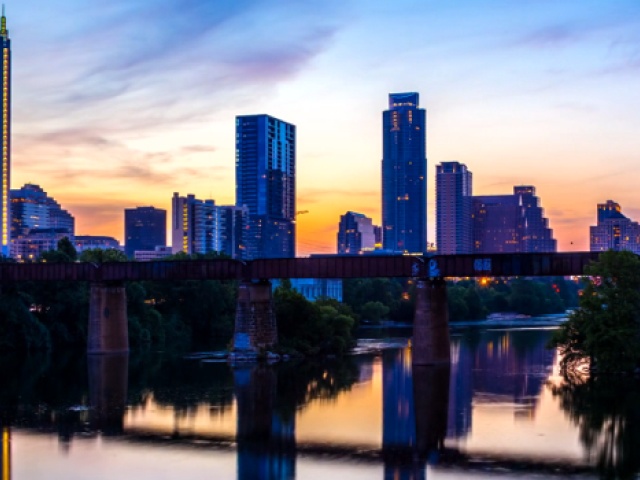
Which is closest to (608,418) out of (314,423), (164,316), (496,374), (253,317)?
(314,423)

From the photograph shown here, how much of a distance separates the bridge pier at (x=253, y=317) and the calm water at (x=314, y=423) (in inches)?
169

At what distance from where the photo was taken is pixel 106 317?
102812 millimetres

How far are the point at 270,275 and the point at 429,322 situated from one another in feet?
57.2

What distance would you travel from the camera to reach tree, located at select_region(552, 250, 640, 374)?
7544cm

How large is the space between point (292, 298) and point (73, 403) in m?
40.6

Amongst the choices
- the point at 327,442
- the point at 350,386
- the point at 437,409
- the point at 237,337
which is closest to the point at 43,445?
the point at 327,442

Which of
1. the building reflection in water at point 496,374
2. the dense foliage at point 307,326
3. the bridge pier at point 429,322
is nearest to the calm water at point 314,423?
the building reflection in water at point 496,374

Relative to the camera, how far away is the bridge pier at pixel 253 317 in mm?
95438

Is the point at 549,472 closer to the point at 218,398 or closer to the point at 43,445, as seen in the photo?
the point at 43,445

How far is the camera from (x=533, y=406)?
63125mm

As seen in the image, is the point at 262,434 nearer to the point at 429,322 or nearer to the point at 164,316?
the point at 429,322

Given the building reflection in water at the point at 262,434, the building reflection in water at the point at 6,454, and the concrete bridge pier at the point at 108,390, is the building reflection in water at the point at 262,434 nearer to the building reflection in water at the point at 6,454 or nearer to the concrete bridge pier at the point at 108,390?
the concrete bridge pier at the point at 108,390

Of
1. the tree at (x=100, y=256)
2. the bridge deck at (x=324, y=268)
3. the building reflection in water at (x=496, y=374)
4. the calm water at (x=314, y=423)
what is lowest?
the calm water at (x=314, y=423)

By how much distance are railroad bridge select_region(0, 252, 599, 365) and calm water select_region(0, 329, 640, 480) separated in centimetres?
457
